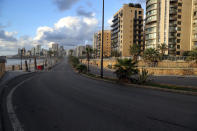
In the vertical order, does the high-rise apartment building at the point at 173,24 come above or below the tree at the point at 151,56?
above

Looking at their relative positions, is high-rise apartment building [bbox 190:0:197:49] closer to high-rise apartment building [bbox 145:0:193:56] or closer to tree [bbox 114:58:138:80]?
high-rise apartment building [bbox 145:0:193:56]

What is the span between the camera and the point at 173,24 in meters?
51.8

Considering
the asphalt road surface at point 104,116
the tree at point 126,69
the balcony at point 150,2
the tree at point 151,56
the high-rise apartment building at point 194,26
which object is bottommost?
the asphalt road surface at point 104,116

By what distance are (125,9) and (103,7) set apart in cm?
5898

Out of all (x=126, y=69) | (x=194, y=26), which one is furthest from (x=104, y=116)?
(x=194, y=26)

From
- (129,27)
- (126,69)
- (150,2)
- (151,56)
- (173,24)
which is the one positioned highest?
(150,2)

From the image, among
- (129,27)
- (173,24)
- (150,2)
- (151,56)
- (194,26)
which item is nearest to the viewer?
(151,56)

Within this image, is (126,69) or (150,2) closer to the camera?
(126,69)

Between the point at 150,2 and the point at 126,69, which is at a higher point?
the point at 150,2

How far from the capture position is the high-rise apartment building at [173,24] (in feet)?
169

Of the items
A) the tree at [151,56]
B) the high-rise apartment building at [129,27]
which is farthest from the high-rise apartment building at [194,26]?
the tree at [151,56]

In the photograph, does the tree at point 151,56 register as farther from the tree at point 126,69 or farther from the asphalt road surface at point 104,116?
the asphalt road surface at point 104,116

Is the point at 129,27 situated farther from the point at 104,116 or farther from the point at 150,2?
the point at 104,116

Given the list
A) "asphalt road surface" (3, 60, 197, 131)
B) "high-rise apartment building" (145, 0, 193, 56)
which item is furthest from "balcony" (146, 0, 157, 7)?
"asphalt road surface" (3, 60, 197, 131)
